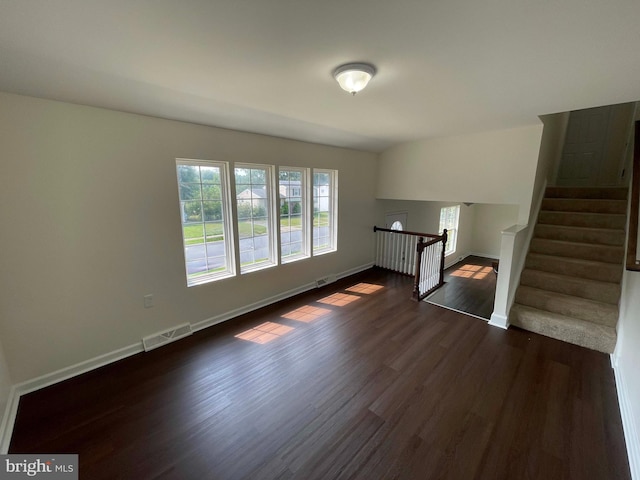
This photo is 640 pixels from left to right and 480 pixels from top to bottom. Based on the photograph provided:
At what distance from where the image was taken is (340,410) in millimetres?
2043

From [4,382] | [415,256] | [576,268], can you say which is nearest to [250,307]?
[4,382]

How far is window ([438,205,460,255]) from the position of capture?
7070 mm

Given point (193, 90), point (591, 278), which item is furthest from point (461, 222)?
point (193, 90)

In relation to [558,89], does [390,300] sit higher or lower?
lower

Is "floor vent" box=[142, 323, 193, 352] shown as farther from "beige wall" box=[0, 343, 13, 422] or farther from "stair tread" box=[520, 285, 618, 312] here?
"stair tread" box=[520, 285, 618, 312]

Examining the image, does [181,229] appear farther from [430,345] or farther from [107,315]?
[430,345]

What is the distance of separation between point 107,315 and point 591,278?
18.3 feet

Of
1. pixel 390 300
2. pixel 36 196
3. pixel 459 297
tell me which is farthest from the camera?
pixel 459 297

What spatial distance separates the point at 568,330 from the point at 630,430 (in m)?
1.41

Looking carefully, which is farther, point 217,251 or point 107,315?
point 217,251

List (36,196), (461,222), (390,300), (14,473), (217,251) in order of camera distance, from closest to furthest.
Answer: (14,473)
(36,196)
(217,251)
(390,300)
(461,222)

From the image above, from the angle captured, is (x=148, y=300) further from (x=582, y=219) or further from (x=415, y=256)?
(x=582, y=219)

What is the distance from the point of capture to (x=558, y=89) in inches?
85.2

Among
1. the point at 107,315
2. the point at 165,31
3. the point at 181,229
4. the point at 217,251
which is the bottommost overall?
the point at 107,315
